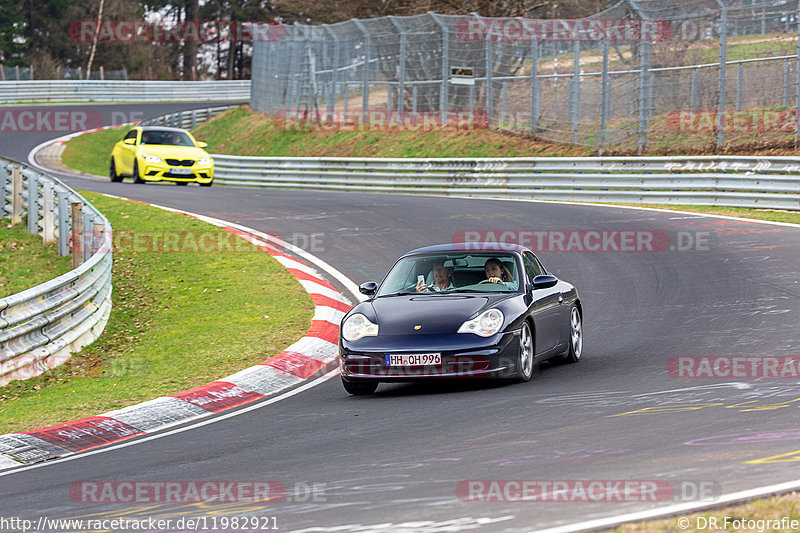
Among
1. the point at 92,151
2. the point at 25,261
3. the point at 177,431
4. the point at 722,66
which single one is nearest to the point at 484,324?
the point at 177,431

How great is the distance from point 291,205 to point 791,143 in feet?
35.0

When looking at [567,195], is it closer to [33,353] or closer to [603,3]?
[33,353]

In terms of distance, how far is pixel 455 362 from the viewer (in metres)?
8.83

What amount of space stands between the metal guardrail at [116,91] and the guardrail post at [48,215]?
43327 millimetres

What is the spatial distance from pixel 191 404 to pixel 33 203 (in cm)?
932

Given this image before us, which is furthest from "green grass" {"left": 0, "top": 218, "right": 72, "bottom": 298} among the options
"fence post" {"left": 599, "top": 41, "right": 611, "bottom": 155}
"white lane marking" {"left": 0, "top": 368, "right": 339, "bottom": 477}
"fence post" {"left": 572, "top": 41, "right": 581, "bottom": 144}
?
"fence post" {"left": 572, "top": 41, "right": 581, "bottom": 144}

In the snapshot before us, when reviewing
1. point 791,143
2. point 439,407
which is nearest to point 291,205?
point 791,143

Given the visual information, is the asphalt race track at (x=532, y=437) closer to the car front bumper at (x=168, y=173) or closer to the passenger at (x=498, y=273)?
the passenger at (x=498, y=273)

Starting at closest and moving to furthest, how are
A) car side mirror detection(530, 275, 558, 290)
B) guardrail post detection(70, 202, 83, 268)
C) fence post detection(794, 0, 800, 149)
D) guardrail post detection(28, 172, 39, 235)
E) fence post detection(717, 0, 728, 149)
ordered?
car side mirror detection(530, 275, 558, 290), guardrail post detection(70, 202, 83, 268), guardrail post detection(28, 172, 39, 235), fence post detection(794, 0, 800, 149), fence post detection(717, 0, 728, 149)

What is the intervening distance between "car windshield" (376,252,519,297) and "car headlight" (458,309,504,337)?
2.61 ft

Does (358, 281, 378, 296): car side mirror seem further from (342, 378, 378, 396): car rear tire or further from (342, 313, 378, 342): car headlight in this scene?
(342, 378, 378, 396): car rear tire

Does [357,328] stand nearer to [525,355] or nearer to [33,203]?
[525,355]

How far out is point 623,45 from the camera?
2514 cm

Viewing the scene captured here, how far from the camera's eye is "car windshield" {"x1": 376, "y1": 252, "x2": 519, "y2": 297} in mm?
9938
